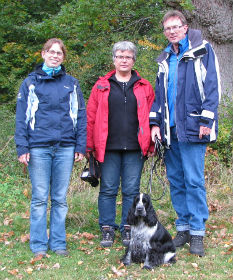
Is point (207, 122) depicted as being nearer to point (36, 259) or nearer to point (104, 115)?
point (104, 115)

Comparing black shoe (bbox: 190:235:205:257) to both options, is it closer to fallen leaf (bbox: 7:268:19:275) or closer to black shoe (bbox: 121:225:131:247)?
black shoe (bbox: 121:225:131:247)

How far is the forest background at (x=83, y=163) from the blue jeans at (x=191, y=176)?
1.43 ft

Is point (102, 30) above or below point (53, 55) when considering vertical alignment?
above

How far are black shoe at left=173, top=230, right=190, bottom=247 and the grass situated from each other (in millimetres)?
167

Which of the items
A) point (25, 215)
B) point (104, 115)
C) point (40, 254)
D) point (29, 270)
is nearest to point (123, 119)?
point (104, 115)

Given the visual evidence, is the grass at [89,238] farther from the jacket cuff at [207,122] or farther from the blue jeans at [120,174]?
the jacket cuff at [207,122]

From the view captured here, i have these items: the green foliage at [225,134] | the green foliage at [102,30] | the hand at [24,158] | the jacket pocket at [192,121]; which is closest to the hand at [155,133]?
the jacket pocket at [192,121]

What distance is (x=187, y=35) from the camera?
15.4 ft

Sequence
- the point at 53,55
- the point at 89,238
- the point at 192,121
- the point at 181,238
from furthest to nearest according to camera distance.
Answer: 1. the point at 89,238
2. the point at 181,238
3. the point at 53,55
4. the point at 192,121

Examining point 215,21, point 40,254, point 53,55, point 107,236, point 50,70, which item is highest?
point 215,21

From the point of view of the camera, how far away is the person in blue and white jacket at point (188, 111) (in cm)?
447

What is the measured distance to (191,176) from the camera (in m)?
4.61

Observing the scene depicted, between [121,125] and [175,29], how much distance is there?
127cm

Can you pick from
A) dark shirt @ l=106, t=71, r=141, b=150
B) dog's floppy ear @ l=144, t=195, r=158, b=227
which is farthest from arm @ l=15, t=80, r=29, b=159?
dog's floppy ear @ l=144, t=195, r=158, b=227
